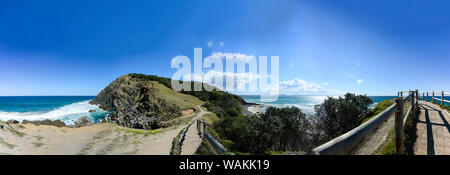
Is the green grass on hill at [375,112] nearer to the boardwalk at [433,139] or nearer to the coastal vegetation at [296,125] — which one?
the coastal vegetation at [296,125]

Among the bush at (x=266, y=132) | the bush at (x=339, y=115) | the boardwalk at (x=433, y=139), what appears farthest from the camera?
the bush at (x=339, y=115)

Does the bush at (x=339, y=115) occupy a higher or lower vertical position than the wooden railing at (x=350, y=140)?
lower

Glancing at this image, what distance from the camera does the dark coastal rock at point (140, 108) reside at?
19.5 metres

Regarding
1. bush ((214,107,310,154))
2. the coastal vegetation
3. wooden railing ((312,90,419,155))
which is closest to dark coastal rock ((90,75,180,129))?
the coastal vegetation

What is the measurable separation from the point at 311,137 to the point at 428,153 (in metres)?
10.6

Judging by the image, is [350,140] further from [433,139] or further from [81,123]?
[81,123]

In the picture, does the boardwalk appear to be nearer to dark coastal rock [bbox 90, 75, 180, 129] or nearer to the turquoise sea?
the turquoise sea

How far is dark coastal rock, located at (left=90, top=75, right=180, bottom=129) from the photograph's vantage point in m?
19.5

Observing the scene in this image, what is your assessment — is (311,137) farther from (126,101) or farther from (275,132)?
(126,101)

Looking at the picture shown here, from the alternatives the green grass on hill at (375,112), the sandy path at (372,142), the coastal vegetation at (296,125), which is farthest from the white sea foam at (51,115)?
the green grass on hill at (375,112)

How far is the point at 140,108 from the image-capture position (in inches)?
992

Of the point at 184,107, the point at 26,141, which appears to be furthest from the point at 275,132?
the point at 184,107

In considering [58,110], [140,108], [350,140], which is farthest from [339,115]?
[58,110]
